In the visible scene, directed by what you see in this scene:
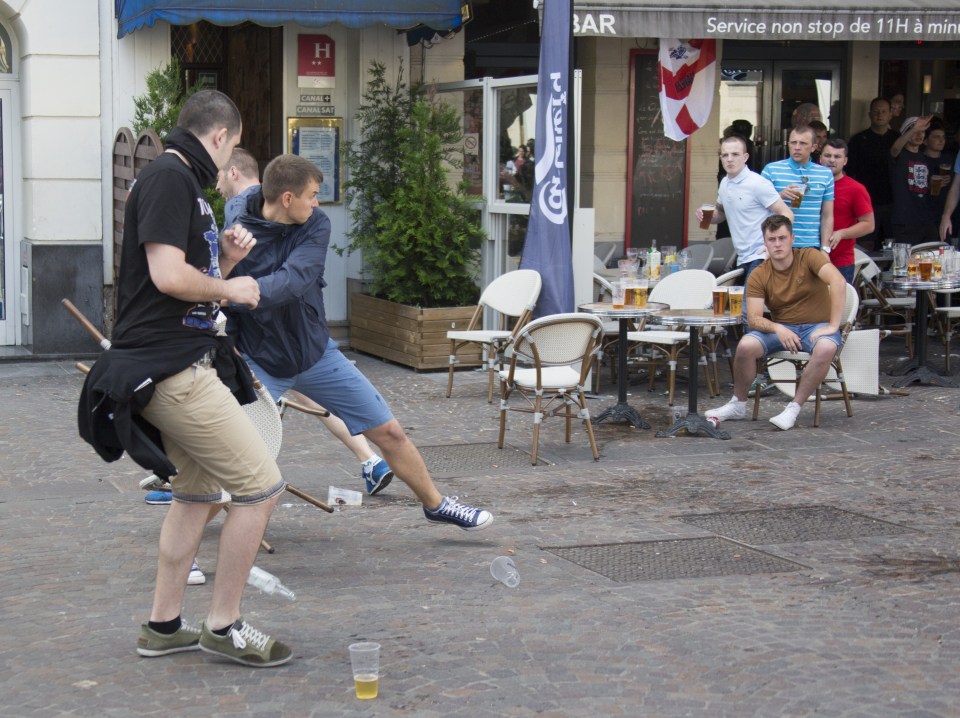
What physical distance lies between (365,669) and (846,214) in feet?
25.2

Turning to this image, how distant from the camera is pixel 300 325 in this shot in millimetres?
6270

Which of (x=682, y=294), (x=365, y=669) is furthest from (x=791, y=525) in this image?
(x=682, y=294)

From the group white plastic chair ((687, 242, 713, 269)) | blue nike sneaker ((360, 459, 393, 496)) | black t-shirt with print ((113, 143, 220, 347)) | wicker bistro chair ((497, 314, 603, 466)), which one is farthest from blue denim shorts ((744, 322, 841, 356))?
black t-shirt with print ((113, 143, 220, 347))

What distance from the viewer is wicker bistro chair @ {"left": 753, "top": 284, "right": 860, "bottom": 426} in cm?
959

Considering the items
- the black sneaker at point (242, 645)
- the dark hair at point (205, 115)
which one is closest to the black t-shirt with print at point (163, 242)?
the dark hair at point (205, 115)

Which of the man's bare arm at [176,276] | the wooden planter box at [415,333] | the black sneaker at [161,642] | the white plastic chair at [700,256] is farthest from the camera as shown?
the white plastic chair at [700,256]

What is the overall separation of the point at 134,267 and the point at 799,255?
5899 millimetres

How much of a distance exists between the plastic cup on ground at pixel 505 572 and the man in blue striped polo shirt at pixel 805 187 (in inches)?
210

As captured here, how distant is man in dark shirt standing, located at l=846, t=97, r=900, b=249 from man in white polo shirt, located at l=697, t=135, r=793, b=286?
4376mm

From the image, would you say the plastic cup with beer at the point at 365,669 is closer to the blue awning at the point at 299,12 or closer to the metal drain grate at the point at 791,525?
the metal drain grate at the point at 791,525

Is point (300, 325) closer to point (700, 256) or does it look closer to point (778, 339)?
point (778, 339)

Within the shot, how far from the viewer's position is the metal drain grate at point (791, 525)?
22.3 feet

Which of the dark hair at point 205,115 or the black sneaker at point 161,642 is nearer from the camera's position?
the dark hair at point 205,115

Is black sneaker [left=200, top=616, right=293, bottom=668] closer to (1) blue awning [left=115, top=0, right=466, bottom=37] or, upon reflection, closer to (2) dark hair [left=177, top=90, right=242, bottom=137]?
(2) dark hair [left=177, top=90, right=242, bottom=137]
